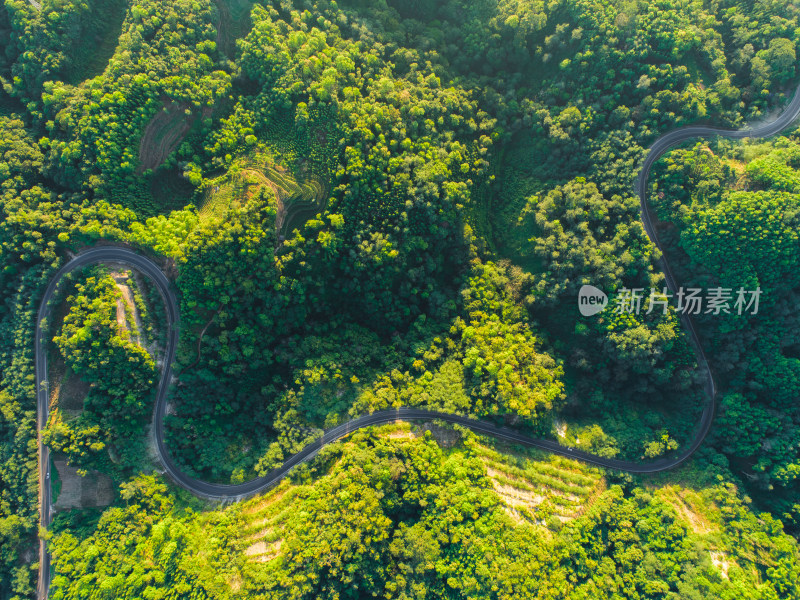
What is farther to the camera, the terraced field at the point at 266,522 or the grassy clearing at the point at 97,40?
the grassy clearing at the point at 97,40

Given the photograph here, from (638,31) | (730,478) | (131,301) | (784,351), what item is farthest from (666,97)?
(131,301)

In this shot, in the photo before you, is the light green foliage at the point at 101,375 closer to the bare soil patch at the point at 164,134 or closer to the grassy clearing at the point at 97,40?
the bare soil patch at the point at 164,134

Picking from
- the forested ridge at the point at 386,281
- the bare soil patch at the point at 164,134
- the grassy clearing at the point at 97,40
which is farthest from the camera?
the grassy clearing at the point at 97,40

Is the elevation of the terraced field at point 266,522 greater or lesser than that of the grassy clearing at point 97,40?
lesser

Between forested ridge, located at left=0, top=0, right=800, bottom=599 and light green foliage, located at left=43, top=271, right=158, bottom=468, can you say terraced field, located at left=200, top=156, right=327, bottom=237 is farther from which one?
light green foliage, located at left=43, top=271, right=158, bottom=468

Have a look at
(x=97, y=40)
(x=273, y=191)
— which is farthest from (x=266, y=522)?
(x=97, y=40)

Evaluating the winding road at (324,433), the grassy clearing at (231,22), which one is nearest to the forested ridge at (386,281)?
the grassy clearing at (231,22)

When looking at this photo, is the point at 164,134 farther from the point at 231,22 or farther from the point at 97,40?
the point at 231,22

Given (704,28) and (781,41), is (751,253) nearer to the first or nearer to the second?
(781,41)
